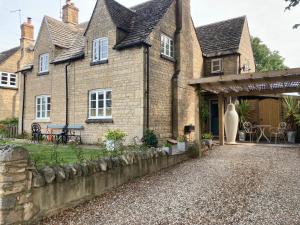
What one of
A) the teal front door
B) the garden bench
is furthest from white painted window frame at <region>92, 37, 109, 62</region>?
the teal front door

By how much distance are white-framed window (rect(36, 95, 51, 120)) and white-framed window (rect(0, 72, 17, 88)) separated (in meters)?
11.5

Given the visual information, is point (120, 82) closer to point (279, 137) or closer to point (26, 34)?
point (279, 137)

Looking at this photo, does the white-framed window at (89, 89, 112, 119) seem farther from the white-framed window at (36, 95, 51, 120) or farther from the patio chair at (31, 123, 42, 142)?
the white-framed window at (36, 95, 51, 120)

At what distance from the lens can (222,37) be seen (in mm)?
20781

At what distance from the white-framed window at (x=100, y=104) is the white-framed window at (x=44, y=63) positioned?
16.9 feet

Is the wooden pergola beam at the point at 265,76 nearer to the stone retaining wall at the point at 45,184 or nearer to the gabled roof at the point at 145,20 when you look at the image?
the gabled roof at the point at 145,20

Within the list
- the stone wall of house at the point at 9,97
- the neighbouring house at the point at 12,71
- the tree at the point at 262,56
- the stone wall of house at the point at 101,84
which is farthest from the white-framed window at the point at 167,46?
the tree at the point at 262,56

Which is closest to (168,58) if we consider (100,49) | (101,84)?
(100,49)

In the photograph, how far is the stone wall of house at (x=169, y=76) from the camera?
13648 millimetres

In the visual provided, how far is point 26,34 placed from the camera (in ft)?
87.9

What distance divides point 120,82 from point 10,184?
365 inches

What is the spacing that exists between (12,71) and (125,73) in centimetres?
2037

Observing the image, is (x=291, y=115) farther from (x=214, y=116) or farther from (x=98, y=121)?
(x=98, y=121)

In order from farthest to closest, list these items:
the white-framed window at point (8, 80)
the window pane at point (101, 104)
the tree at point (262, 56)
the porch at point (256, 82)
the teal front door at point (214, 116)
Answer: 1. the tree at point (262, 56)
2. the white-framed window at point (8, 80)
3. the teal front door at point (214, 116)
4. the window pane at point (101, 104)
5. the porch at point (256, 82)
